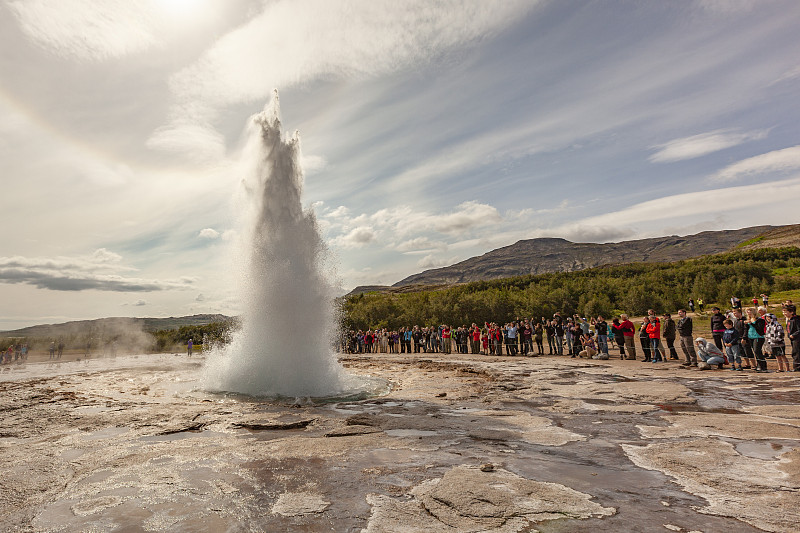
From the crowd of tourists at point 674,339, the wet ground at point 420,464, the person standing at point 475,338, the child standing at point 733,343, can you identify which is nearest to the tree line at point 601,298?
the person standing at point 475,338

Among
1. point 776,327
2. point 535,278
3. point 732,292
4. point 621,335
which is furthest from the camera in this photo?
point 535,278

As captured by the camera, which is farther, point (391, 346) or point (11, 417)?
point (391, 346)

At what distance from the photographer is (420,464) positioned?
496cm

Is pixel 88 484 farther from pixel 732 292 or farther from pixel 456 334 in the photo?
pixel 732 292

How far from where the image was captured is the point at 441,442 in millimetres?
5957

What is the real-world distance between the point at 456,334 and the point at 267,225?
17466 millimetres

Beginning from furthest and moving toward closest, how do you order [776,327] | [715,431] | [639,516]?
[776,327] < [715,431] < [639,516]

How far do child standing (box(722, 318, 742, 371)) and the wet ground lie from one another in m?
3.07

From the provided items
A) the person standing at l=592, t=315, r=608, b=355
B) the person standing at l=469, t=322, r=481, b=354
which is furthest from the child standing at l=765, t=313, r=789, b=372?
the person standing at l=469, t=322, r=481, b=354

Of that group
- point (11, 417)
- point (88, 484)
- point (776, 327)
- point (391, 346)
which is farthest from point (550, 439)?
point (391, 346)

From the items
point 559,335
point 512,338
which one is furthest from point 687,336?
point 512,338

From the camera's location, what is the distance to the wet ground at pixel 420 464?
11.6 feet

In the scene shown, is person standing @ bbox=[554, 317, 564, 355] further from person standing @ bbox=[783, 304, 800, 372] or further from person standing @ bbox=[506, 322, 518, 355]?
person standing @ bbox=[783, 304, 800, 372]

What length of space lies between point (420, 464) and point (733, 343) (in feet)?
40.9
